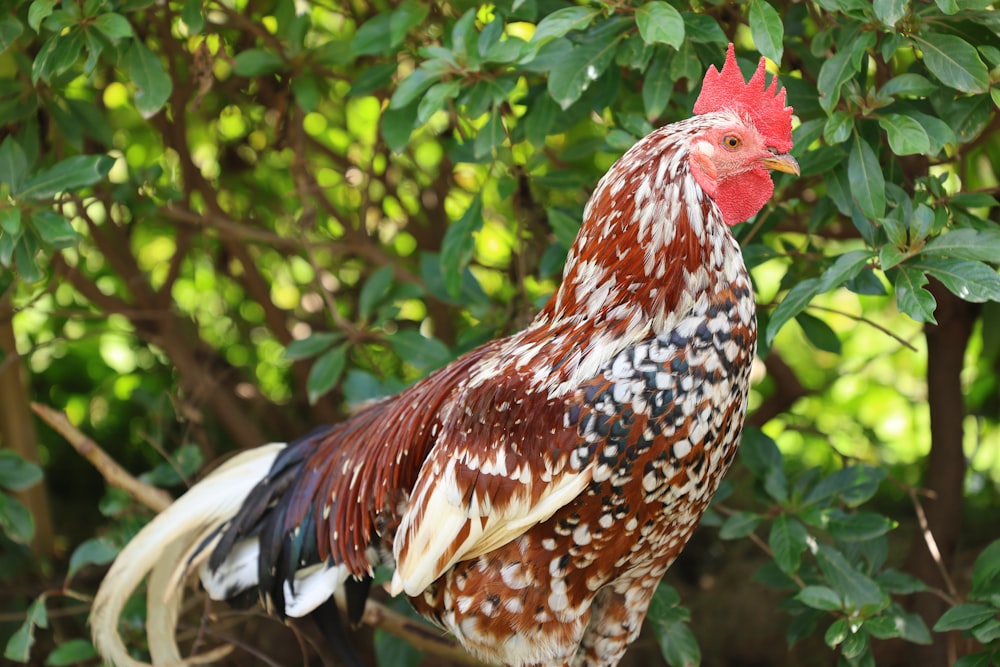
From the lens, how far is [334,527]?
2.26 metres

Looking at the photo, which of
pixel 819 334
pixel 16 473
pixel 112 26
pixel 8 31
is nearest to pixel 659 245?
pixel 819 334

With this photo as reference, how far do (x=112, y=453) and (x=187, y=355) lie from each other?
908 mm

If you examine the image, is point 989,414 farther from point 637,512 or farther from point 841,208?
point 637,512

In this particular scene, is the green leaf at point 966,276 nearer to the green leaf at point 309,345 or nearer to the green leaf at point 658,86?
the green leaf at point 658,86

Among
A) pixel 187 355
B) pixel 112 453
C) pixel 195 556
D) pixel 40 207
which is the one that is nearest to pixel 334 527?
pixel 195 556

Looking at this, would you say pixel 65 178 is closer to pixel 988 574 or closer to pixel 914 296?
pixel 914 296

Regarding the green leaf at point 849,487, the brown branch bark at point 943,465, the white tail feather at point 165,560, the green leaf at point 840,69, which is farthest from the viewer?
the brown branch bark at point 943,465

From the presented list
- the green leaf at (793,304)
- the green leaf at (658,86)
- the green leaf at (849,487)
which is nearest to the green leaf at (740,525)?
the green leaf at (849,487)

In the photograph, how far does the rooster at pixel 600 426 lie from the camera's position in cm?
184

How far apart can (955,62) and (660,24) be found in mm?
538

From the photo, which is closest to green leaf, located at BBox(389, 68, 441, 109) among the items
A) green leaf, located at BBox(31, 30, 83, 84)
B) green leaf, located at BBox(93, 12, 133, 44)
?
green leaf, located at BBox(93, 12, 133, 44)

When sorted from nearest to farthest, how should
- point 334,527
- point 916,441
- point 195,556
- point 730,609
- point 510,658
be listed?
1. point 510,658
2. point 334,527
3. point 195,556
4. point 730,609
5. point 916,441

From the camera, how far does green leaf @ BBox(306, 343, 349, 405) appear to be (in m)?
2.70

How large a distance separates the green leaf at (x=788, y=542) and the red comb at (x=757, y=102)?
903 mm
